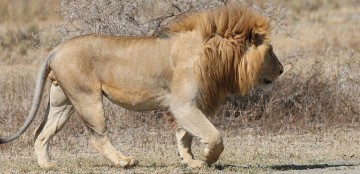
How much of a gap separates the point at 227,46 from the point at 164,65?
0.65 meters

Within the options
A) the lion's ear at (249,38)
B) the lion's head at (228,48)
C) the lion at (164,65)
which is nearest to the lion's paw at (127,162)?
the lion at (164,65)

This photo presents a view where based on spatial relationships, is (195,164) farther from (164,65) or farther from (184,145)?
(164,65)

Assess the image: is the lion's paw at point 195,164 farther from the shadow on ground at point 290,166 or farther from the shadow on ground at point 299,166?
the shadow on ground at point 299,166

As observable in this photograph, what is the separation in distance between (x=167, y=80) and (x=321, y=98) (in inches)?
204

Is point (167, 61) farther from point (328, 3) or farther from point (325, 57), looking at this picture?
point (328, 3)

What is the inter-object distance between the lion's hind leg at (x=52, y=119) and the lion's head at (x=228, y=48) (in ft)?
4.35

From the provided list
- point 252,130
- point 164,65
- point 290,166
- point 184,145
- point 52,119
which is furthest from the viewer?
point 252,130

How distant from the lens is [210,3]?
568 inches

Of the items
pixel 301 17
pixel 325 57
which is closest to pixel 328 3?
pixel 301 17

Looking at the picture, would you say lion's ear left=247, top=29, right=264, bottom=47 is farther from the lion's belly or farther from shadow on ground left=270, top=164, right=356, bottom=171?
shadow on ground left=270, top=164, right=356, bottom=171

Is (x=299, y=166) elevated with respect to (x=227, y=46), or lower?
lower

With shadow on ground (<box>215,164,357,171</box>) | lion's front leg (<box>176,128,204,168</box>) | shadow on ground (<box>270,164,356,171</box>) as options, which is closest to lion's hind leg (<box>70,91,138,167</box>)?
lion's front leg (<box>176,128,204,168</box>)

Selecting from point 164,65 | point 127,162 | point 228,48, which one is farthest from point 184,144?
point 228,48

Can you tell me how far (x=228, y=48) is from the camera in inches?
401
